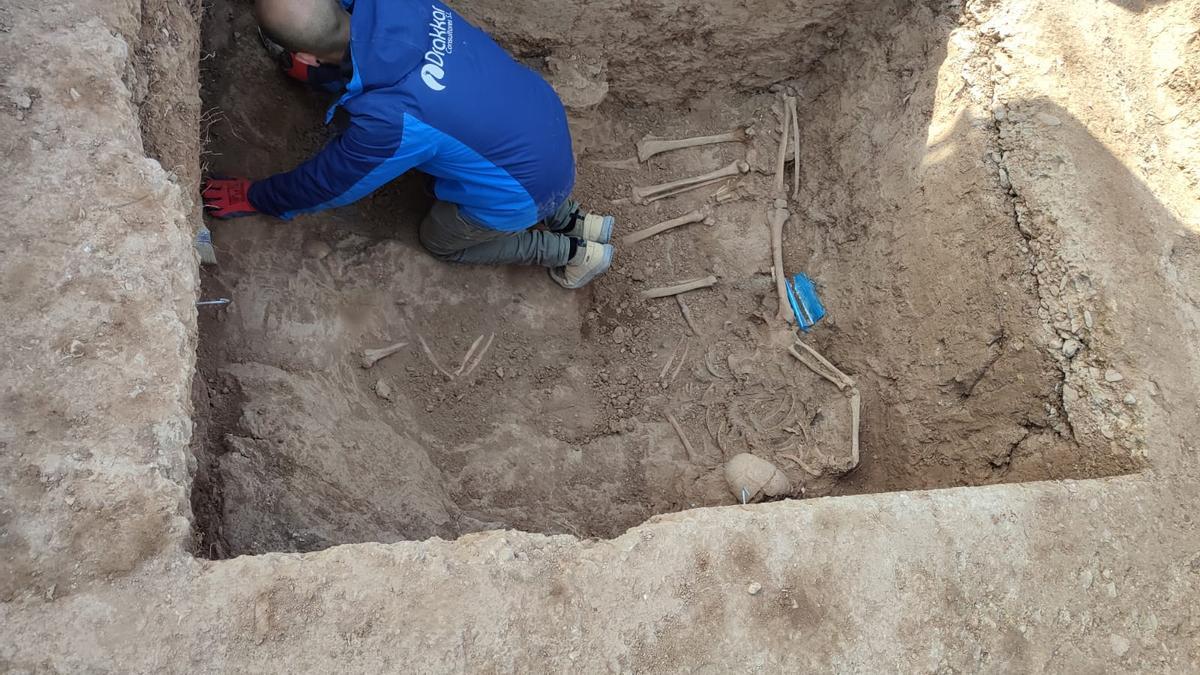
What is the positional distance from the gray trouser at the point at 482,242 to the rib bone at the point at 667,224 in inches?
16.2

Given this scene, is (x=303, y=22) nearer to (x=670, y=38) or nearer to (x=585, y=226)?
(x=585, y=226)

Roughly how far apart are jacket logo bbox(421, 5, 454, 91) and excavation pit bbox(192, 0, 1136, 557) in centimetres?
74

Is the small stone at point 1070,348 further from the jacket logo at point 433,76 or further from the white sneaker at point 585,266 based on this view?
the jacket logo at point 433,76

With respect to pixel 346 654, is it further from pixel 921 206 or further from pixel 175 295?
pixel 921 206

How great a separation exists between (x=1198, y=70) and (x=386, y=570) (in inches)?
144

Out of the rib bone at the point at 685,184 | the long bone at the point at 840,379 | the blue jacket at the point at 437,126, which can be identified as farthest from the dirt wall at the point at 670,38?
the long bone at the point at 840,379

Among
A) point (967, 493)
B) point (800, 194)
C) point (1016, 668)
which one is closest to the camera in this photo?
point (1016, 668)

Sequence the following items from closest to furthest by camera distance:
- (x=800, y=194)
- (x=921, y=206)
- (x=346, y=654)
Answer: (x=346, y=654), (x=921, y=206), (x=800, y=194)

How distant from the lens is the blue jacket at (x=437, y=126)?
2.45 metres

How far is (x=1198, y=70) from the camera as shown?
2.90 meters

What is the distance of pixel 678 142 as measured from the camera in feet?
12.4

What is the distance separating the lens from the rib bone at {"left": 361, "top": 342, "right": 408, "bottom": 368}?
9.94 feet

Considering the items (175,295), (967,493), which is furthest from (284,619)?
(967,493)

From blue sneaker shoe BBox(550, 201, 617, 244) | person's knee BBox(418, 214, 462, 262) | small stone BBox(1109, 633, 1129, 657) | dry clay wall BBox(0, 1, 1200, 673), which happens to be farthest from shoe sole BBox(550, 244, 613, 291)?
small stone BBox(1109, 633, 1129, 657)
